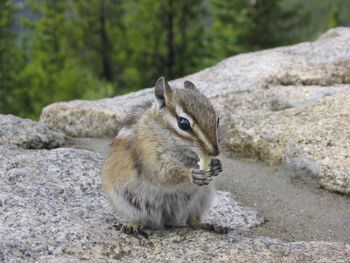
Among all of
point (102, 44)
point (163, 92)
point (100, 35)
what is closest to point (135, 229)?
point (163, 92)

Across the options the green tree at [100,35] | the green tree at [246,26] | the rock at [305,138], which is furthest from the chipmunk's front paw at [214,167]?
the green tree at [246,26]

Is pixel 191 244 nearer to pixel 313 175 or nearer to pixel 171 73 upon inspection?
pixel 313 175

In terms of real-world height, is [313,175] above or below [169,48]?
above

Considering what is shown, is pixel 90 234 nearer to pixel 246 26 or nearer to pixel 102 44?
pixel 102 44

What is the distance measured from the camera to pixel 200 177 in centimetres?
390

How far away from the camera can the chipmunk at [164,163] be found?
3.75m

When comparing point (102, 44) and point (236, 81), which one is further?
point (102, 44)

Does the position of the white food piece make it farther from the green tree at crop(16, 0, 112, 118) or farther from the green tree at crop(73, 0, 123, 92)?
the green tree at crop(73, 0, 123, 92)

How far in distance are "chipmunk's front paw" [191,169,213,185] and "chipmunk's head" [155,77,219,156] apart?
0.26 meters

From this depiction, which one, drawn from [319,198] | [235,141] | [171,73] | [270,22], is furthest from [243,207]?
[270,22]

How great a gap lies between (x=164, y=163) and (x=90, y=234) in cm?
74

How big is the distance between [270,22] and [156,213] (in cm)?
3215

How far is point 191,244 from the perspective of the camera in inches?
164

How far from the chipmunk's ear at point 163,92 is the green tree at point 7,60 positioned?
2421 cm
